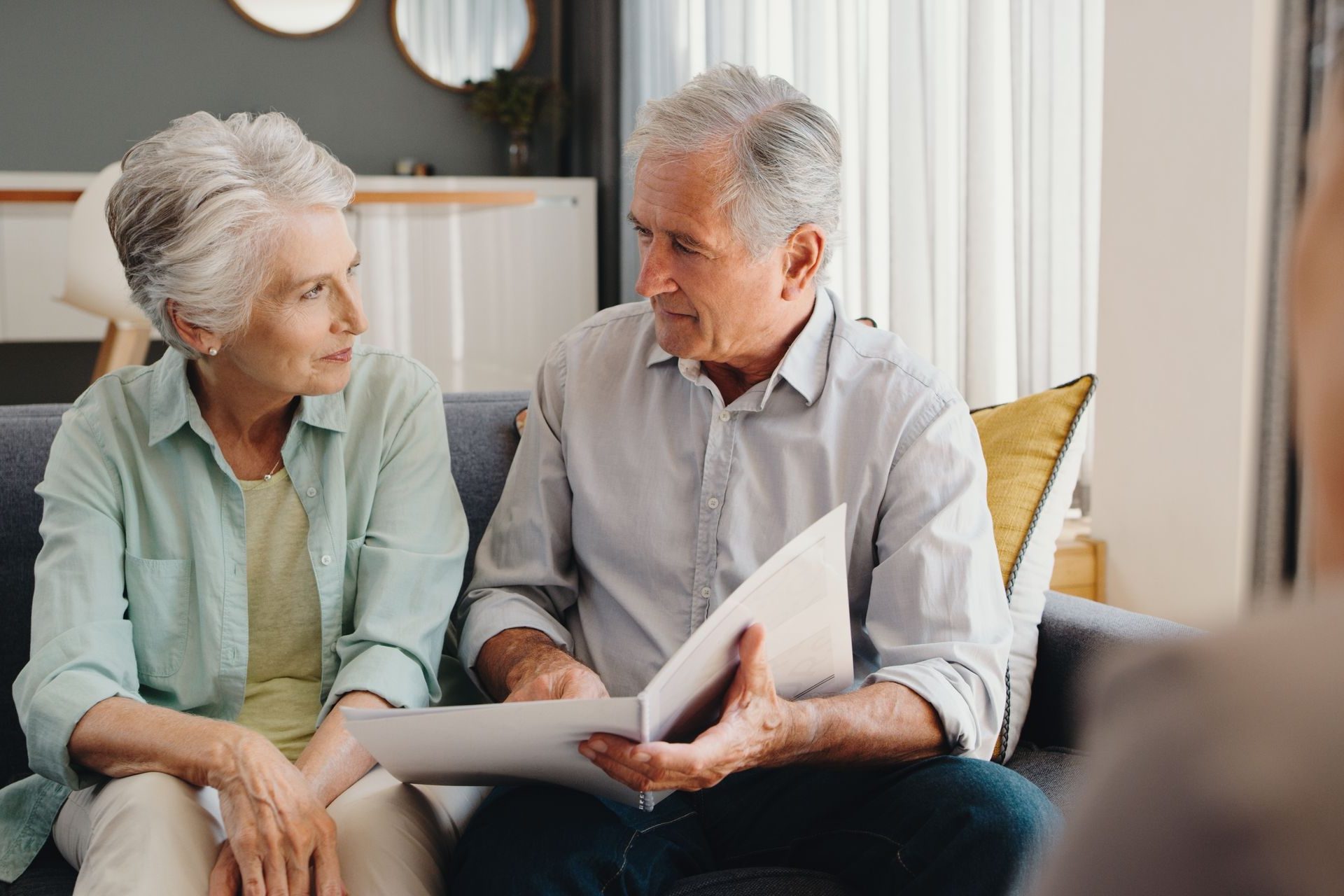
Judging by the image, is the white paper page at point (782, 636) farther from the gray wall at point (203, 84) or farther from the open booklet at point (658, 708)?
the gray wall at point (203, 84)

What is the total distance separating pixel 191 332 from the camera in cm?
135

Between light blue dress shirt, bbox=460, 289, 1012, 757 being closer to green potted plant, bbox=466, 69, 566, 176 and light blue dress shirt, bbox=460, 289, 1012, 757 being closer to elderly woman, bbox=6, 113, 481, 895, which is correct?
elderly woman, bbox=6, 113, 481, 895

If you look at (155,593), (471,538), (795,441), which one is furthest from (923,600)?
(155,593)

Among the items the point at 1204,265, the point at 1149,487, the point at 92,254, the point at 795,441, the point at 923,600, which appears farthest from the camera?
the point at 92,254

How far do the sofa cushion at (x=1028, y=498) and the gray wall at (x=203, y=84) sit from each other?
3.88 m

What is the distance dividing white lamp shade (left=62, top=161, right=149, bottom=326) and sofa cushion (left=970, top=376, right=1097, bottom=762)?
7.25 ft

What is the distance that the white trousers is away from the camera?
1.06 meters

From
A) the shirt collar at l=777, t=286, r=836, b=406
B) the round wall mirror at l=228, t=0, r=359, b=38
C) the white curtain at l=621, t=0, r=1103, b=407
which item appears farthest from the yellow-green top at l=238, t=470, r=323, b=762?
the round wall mirror at l=228, t=0, r=359, b=38

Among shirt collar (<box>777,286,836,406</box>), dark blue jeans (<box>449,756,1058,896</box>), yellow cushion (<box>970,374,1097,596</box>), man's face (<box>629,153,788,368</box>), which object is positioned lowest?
dark blue jeans (<box>449,756,1058,896</box>)

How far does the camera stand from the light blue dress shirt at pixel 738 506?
1276mm

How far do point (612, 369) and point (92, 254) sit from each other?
2057mm

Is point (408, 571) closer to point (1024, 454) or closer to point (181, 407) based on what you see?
point (181, 407)

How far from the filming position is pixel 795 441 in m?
1.38

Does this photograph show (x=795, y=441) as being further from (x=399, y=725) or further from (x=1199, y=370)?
(x=1199, y=370)
